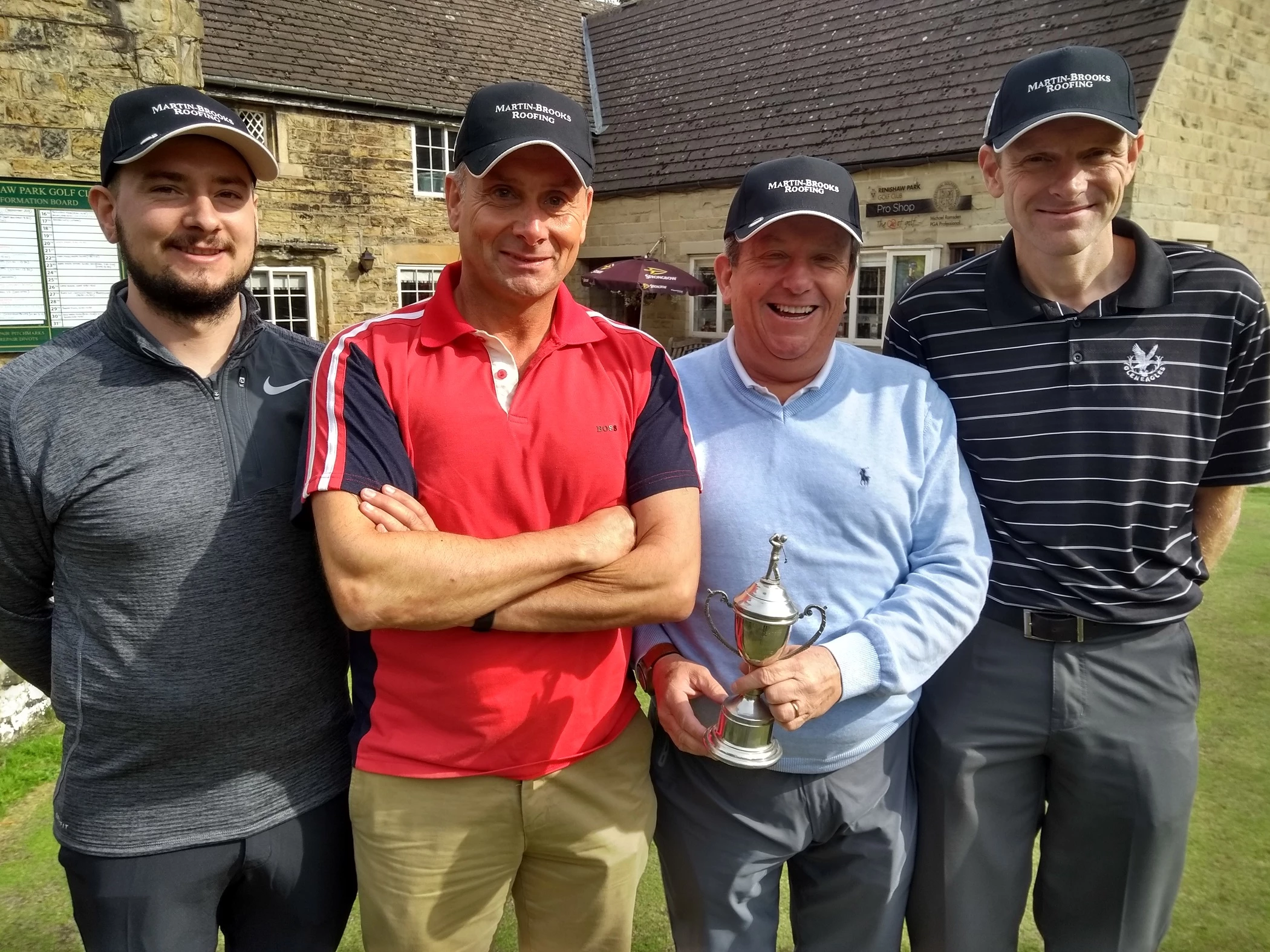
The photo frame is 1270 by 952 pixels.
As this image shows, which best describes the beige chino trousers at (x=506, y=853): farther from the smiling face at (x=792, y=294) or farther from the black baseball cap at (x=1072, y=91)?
the black baseball cap at (x=1072, y=91)

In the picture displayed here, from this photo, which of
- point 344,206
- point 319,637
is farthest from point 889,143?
point 319,637

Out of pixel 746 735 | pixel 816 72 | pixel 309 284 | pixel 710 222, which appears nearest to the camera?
pixel 746 735

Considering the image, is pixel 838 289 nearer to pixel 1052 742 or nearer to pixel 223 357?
pixel 1052 742

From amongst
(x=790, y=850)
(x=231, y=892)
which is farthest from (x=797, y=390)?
(x=231, y=892)

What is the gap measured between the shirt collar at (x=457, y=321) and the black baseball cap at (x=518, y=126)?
29 centimetres

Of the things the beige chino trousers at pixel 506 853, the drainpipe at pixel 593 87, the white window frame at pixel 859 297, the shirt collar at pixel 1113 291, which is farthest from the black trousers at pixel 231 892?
the drainpipe at pixel 593 87

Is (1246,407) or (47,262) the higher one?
(47,262)

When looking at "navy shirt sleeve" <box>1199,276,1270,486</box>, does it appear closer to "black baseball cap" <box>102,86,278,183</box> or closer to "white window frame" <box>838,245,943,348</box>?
"black baseball cap" <box>102,86,278,183</box>

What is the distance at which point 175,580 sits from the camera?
2100 millimetres

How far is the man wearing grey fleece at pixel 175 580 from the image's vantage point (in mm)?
2086

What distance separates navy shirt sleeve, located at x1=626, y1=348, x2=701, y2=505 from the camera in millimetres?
2244

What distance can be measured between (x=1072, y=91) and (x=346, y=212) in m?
14.9

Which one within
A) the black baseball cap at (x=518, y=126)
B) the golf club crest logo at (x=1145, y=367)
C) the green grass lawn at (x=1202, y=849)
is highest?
the black baseball cap at (x=518, y=126)

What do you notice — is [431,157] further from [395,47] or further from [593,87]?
[593,87]
